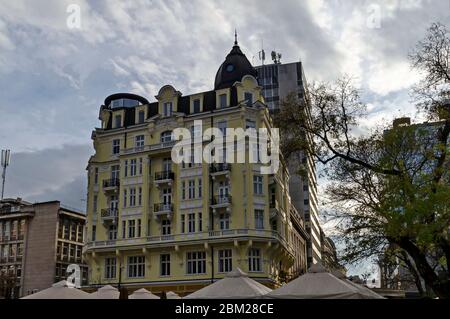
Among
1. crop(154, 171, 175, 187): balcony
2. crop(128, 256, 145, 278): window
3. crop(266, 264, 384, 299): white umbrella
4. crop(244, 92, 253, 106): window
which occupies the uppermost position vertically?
crop(244, 92, 253, 106): window

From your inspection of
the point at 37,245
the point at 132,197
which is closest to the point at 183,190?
the point at 132,197

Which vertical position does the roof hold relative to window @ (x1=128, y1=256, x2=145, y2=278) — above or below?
above

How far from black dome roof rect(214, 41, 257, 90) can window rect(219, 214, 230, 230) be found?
14001 mm

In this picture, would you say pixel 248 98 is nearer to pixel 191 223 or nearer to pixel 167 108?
pixel 167 108

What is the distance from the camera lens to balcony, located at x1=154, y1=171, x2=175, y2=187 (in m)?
45.6

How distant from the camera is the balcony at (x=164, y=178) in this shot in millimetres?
45594

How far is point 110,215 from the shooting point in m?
47.6

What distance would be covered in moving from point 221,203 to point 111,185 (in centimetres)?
1192

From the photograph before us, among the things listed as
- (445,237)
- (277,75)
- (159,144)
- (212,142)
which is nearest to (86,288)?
(159,144)

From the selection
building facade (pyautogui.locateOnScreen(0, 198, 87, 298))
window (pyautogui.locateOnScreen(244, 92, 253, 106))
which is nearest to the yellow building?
window (pyautogui.locateOnScreen(244, 92, 253, 106))

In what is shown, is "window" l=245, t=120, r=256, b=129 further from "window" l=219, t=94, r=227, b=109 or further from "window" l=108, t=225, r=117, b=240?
"window" l=108, t=225, r=117, b=240

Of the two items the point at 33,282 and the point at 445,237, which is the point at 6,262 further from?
the point at 445,237

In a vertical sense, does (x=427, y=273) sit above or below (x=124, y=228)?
below
